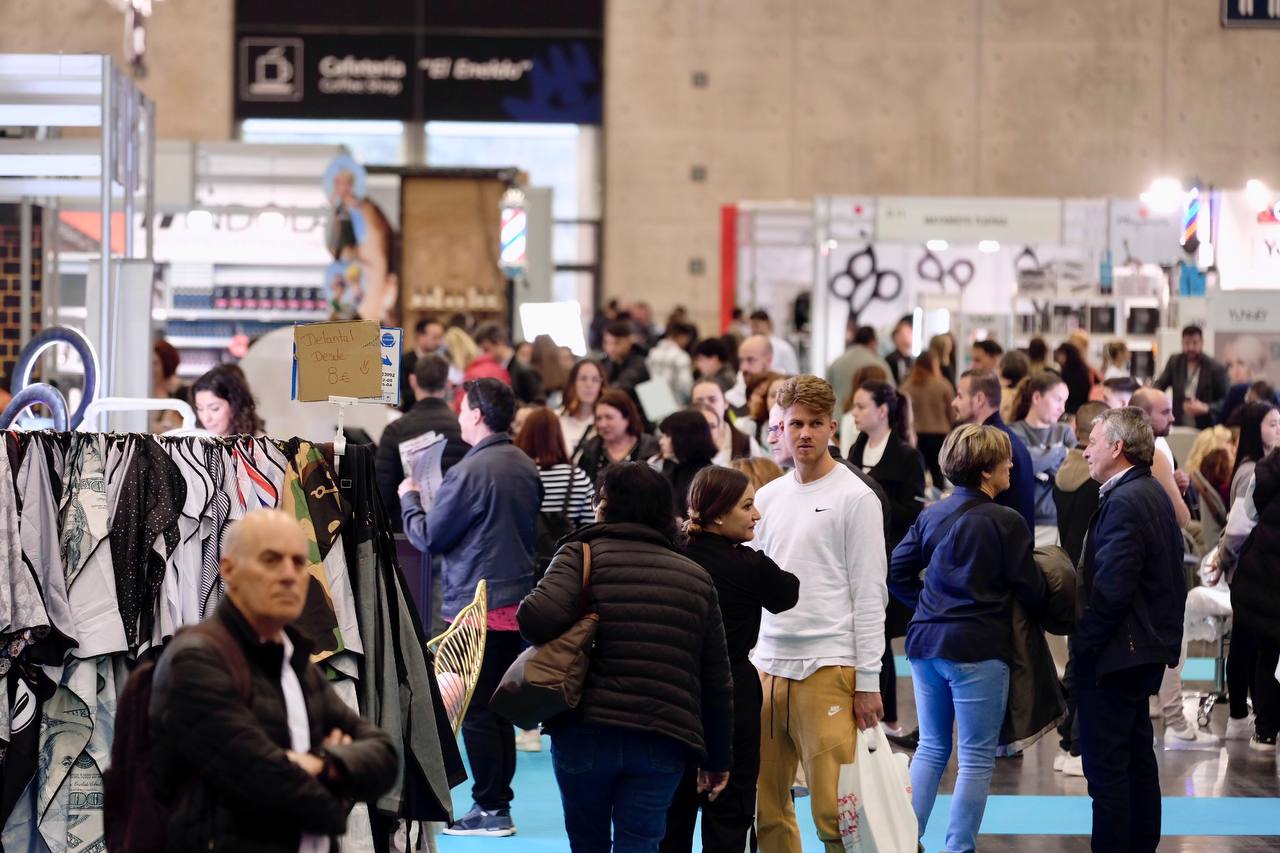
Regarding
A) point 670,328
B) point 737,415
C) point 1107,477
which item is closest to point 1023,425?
point 737,415

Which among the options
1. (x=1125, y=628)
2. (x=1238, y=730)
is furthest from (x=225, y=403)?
(x=1238, y=730)

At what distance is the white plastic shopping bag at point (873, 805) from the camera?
15.2ft

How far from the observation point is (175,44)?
19.1m

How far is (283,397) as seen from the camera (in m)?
10.5

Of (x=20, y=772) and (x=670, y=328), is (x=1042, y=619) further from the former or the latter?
(x=670, y=328)

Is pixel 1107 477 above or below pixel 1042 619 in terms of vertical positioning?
above

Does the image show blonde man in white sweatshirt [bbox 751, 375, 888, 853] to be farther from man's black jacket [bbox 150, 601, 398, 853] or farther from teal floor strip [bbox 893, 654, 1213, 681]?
teal floor strip [bbox 893, 654, 1213, 681]

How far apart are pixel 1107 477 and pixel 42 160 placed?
4.43m

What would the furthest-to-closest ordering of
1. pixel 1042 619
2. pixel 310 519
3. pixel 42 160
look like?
pixel 42 160 < pixel 1042 619 < pixel 310 519

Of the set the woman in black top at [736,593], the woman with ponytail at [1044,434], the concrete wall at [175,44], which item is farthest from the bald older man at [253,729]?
the concrete wall at [175,44]

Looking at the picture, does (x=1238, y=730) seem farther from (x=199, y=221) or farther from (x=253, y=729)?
(x=199, y=221)

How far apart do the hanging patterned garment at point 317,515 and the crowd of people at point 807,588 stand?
470 millimetres

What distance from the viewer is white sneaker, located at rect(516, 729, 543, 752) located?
7.08m

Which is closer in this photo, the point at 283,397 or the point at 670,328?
the point at 283,397
